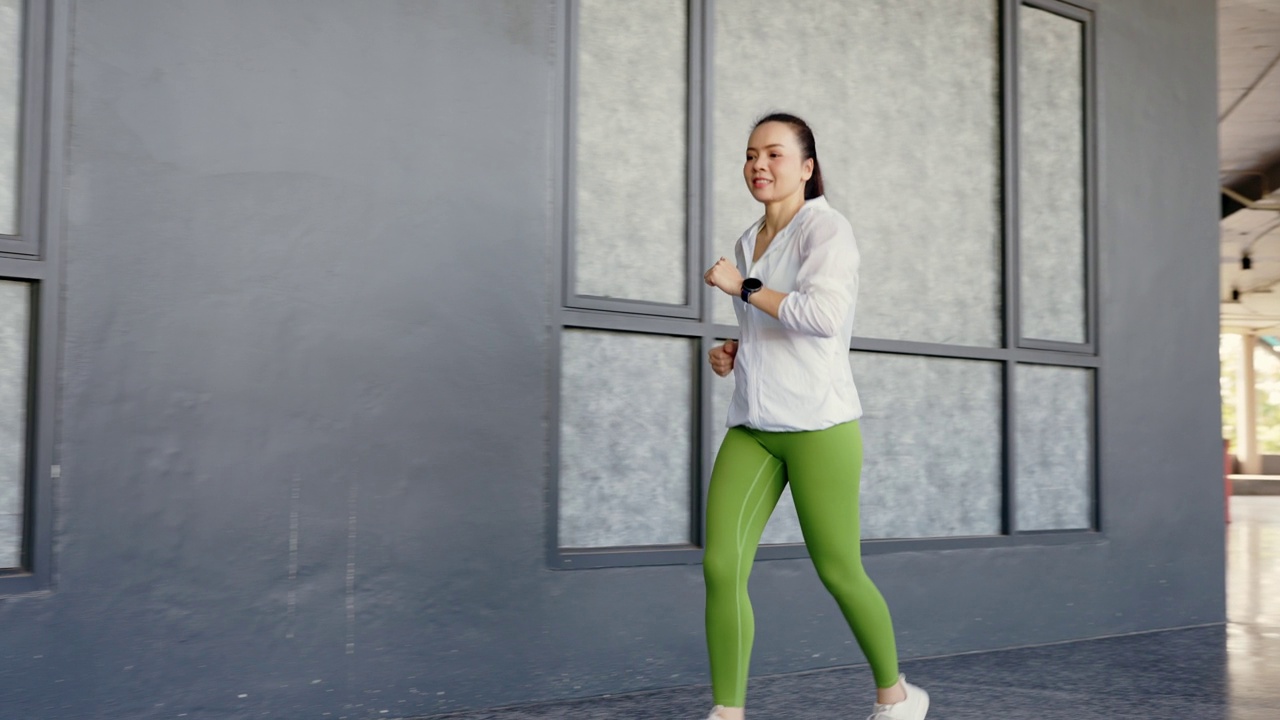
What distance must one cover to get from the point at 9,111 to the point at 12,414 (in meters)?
0.77

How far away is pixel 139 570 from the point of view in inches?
125

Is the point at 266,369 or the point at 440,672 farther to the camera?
the point at 440,672

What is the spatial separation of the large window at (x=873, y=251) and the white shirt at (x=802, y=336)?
2.96 ft

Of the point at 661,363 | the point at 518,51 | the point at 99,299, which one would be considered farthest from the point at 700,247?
the point at 99,299

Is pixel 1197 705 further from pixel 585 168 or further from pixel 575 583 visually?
pixel 585 168

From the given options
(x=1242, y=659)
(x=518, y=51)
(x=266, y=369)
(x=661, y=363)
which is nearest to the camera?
(x=266, y=369)

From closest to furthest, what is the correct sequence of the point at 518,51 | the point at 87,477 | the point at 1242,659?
the point at 87,477
the point at 518,51
the point at 1242,659

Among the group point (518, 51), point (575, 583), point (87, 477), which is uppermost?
point (518, 51)

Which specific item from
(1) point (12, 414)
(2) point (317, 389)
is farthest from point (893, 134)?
(1) point (12, 414)

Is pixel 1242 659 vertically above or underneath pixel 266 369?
underneath

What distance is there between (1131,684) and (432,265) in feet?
9.46

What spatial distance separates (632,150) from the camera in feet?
13.9

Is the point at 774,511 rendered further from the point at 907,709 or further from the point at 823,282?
the point at 823,282

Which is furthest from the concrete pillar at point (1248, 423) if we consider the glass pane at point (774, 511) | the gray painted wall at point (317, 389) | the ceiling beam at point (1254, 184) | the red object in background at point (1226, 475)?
the gray painted wall at point (317, 389)
